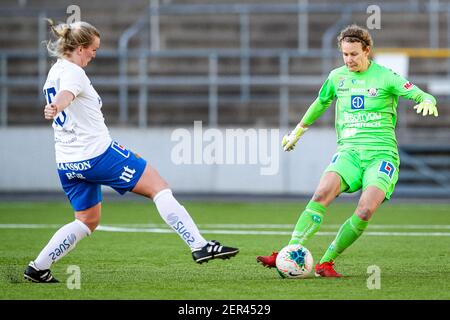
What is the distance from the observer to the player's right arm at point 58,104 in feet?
22.4

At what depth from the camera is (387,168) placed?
8102 millimetres

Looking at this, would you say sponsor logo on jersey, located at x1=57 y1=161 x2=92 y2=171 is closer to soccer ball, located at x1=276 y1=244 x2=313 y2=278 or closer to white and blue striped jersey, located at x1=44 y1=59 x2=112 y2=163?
white and blue striped jersey, located at x1=44 y1=59 x2=112 y2=163

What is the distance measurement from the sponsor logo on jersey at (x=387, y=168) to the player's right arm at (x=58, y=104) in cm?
255

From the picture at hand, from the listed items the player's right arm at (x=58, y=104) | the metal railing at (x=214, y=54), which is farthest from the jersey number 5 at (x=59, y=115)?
the metal railing at (x=214, y=54)

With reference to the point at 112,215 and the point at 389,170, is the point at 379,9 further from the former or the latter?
the point at 389,170

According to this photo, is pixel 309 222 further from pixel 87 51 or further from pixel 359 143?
pixel 87 51

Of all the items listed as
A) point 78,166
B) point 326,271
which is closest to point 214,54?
point 326,271

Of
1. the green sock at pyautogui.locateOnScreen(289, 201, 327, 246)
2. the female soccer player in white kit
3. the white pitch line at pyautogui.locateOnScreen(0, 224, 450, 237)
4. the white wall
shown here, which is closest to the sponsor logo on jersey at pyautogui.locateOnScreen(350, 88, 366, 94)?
the green sock at pyautogui.locateOnScreen(289, 201, 327, 246)

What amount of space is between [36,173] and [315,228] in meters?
12.2

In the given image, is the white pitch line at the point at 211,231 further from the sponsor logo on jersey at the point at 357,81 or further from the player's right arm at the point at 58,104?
the player's right arm at the point at 58,104

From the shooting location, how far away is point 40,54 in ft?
67.9

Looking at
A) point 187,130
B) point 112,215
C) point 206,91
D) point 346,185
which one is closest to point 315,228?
point 346,185

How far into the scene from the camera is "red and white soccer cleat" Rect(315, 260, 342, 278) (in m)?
7.94
